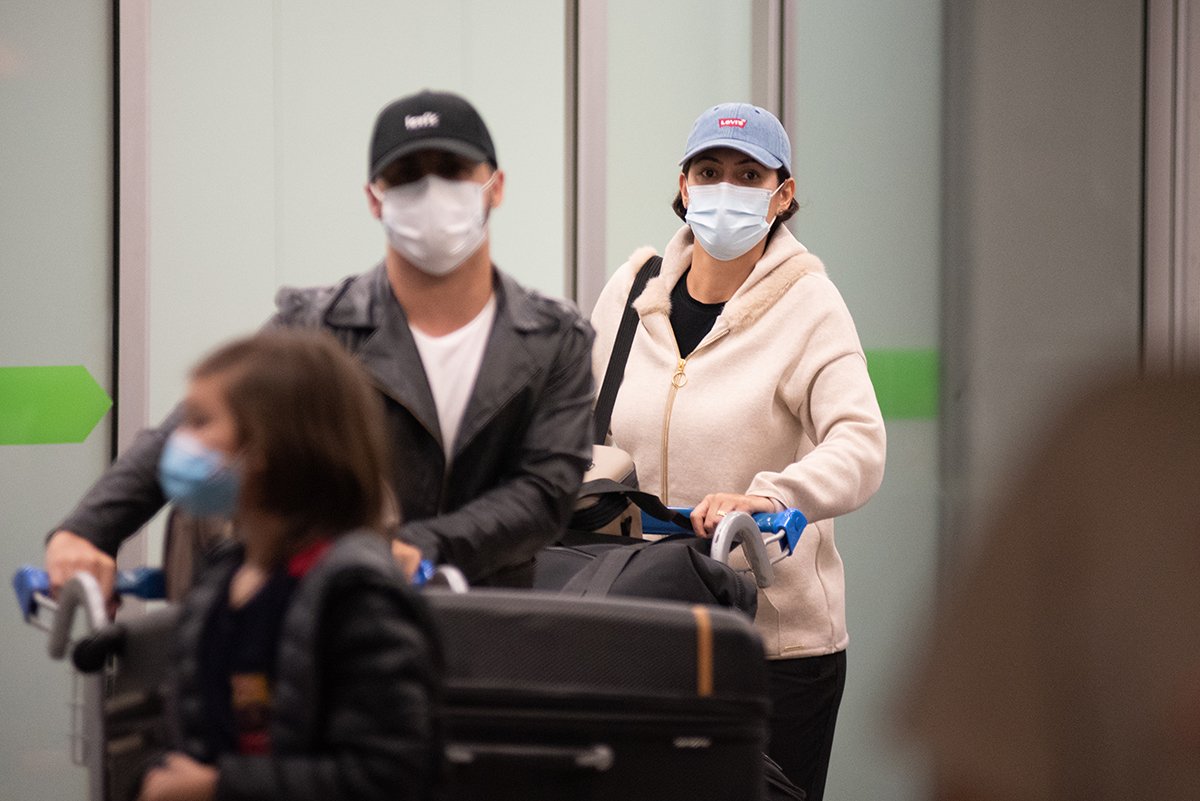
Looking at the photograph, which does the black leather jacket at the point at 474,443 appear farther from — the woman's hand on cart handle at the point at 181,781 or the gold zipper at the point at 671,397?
the gold zipper at the point at 671,397

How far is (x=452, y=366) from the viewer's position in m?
2.39

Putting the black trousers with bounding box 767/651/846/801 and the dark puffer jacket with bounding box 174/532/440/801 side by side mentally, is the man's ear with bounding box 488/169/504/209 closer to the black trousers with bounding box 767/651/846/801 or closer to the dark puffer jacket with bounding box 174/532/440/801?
the dark puffer jacket with bounding box 174/532/440/801

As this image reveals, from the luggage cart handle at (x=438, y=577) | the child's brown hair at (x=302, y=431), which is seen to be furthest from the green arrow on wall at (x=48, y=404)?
the child's brown hair at (x=302, y=431)

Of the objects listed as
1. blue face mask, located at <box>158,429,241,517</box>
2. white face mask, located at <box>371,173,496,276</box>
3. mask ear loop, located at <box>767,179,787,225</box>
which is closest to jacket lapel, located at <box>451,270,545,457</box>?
white face mask, located at <box>371,173,496,276</box>

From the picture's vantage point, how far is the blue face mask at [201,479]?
65.9 inches

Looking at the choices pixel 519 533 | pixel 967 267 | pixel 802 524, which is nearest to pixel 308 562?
pixel 519 533

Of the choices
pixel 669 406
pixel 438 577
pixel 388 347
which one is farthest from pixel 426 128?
pixel 669 406

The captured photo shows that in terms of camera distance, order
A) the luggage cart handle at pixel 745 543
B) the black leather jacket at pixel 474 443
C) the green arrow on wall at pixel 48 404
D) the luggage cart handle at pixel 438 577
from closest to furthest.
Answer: the luggage cart handle at pixel 438 577 < the black leather jacket at pixel 474 443 < the luggage cart handle at pixel 745 543 < the green arrow on wall at pixel 48 404

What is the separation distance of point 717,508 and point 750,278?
2.19 ft

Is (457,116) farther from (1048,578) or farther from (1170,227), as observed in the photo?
(1170,227)

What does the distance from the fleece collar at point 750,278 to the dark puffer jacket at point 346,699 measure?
6.59 ft

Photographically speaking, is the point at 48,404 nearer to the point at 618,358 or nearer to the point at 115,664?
the point at 618,358

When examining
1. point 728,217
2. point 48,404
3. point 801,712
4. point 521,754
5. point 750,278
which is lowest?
point 801,712

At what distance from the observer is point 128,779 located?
1976mm
